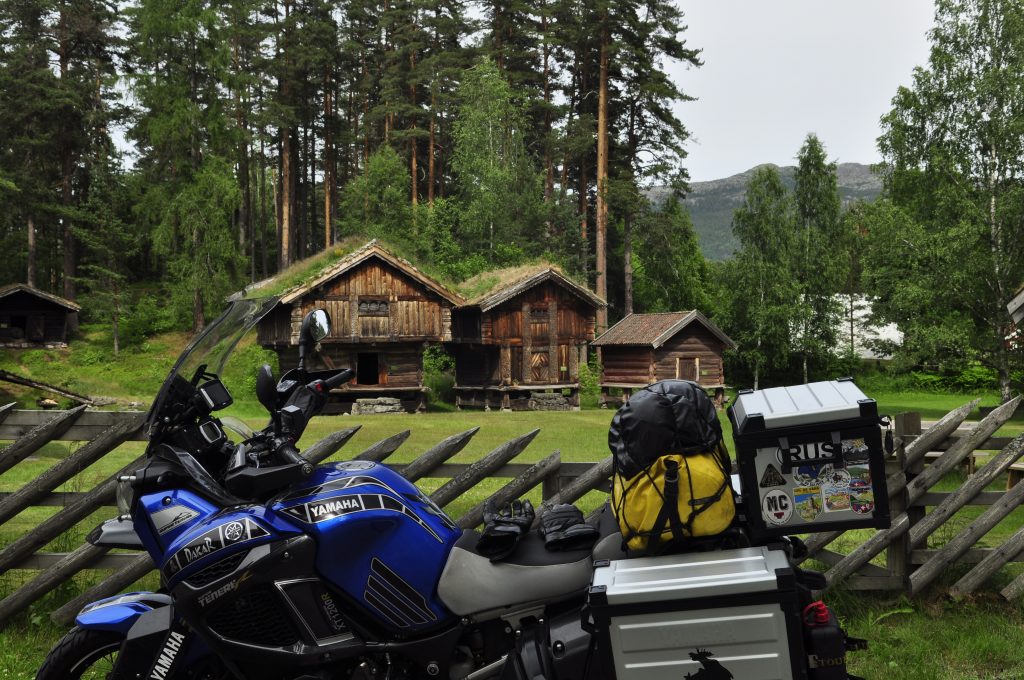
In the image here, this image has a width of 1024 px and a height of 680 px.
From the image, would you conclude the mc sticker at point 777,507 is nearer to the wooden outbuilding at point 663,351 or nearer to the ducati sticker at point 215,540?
the ducati sticker at point 215,540

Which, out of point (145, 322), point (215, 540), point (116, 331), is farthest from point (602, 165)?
point (215, 540)

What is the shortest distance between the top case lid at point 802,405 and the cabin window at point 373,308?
85.3 feet

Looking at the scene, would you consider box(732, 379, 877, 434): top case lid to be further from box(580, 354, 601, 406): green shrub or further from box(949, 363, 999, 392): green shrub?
box(949, 363, 999, 392): green shrub

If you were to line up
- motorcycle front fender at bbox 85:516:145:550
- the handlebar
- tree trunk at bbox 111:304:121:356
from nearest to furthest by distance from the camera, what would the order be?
the handlebar, motorcycle front fender at bbox 85:516:145:550, tree trunk at bbox 111:304:121:356

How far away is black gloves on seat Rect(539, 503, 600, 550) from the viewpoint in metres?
3.24

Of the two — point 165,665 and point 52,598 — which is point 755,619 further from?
point 52,598

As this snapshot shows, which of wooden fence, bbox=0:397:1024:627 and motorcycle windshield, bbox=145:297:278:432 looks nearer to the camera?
motorcycle windshield, bbox=145:297:278:432

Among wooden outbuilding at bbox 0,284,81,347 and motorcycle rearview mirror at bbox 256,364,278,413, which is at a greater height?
wooden outbuilding at bbox 0,284,81,347

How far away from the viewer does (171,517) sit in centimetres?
324

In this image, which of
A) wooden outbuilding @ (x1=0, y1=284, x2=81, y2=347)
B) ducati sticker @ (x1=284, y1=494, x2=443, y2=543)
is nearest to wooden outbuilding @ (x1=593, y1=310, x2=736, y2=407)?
wooden outbuilding @ (x1=0, y1=284, x2=81, y2=347)

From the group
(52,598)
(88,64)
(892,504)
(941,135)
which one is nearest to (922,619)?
(892,504)

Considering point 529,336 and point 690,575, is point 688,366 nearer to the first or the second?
point 529,336

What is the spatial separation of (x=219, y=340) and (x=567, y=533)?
172 cm

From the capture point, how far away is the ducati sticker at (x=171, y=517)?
127 inches
